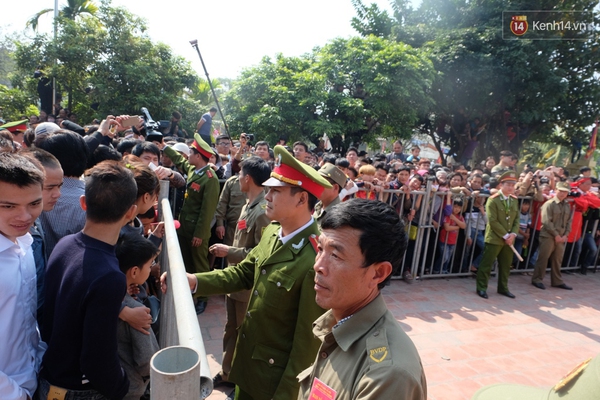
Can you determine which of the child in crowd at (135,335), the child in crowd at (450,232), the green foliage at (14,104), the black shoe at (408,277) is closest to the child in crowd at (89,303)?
the child in crowd at (135,335)

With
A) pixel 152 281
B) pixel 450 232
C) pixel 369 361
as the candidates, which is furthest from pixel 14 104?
pixel 369 361

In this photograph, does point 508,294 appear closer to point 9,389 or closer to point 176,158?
point 176,158

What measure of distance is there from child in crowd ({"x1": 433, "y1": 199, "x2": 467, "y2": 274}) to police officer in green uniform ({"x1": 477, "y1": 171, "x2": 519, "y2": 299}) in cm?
46

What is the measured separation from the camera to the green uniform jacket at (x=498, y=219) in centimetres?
637

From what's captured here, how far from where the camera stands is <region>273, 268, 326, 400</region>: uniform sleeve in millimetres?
2127

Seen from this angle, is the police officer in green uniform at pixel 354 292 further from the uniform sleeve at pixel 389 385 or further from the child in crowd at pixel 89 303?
the child in crowd at pixel 89 303

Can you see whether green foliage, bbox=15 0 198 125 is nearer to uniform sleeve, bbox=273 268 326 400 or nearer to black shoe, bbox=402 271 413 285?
black shoe, bbox=402 271 413 285

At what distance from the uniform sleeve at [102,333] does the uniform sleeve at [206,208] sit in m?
3.03

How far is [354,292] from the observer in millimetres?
1532

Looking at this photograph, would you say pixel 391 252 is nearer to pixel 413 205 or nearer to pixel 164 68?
pixel 413 205

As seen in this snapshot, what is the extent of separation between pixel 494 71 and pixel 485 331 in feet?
47.4

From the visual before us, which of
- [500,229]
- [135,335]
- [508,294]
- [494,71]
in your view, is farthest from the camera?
[494,71]

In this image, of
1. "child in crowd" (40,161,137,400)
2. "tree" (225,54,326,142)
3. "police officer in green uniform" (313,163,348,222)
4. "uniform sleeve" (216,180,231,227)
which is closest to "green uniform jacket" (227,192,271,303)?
"police officer in green uniform" (313,163,348,222)

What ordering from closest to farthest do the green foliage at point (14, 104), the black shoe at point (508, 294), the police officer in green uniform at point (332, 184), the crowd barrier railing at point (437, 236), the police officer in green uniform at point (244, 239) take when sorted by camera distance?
the police officer in green uniform at point (244, 239) < the police officer in green uniform at point (332, 184) < the crowd barrier railing at point (437, 236) < the black shoe at point (508, 294) < the green foliage at point (14, 104)
